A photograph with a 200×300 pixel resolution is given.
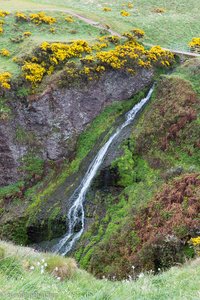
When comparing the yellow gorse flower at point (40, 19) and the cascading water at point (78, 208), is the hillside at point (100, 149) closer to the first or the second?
the cascading water at point (78, 208)

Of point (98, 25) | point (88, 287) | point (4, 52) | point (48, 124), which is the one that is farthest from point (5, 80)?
point (88, 287)

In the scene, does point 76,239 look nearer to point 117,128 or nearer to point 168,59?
point 117,128

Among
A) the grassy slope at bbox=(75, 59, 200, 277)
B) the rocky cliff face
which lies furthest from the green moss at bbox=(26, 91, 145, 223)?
the grassy slope at bbox=(75, 59, 200, 277)

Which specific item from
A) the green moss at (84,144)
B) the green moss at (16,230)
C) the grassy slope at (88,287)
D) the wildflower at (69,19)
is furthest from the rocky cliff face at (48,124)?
the grassy slope at (88,287)

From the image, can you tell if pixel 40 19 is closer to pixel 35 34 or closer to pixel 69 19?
pixel 69 19

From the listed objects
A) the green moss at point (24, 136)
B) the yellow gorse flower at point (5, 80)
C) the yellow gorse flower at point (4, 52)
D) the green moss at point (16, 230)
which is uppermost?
the yellow gorse flower at point (4, 52)

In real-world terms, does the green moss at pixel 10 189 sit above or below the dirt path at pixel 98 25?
below
